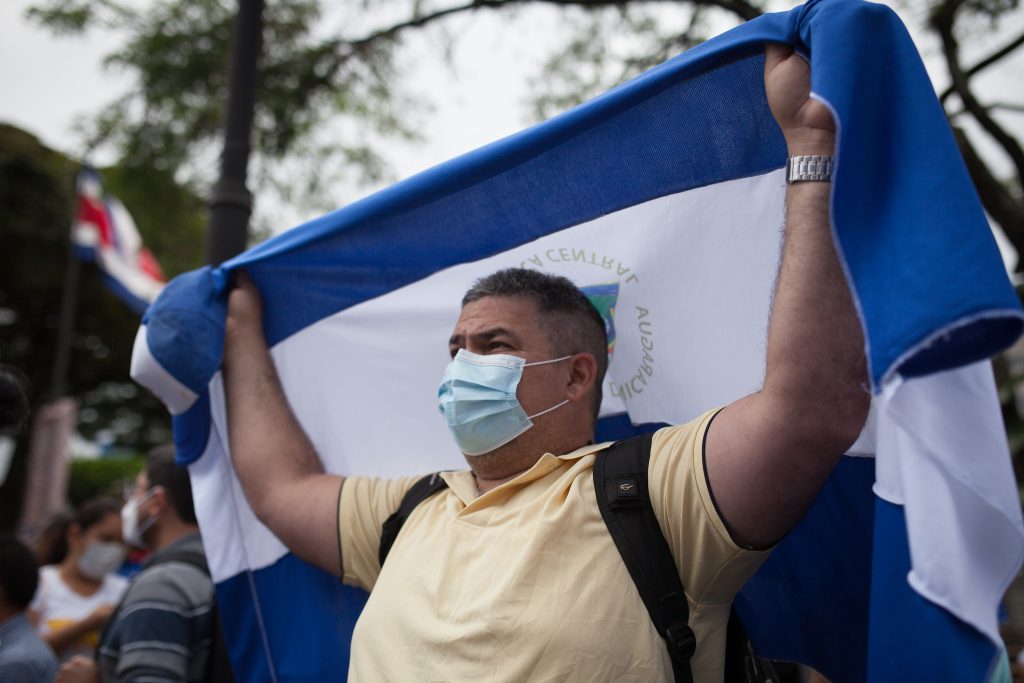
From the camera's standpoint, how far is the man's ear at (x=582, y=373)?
2.36 m

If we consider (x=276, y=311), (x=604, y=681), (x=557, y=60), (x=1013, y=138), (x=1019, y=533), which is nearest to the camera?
(x=1019, y=533)

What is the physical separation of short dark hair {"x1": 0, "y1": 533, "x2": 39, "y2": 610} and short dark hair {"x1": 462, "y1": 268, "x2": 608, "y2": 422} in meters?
2.06

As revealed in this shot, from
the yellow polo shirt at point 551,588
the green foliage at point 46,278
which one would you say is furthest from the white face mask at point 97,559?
the green foliage at point 46,278

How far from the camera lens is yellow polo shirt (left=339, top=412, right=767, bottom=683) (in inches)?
68.4

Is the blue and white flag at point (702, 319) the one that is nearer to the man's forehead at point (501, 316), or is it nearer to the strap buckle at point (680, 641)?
the man's forehead at point (501, 316)

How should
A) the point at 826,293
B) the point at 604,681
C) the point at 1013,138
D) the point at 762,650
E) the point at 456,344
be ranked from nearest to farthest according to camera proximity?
1. the point at 826,293
2. the point at 604,681
3. the point at 762,650
4. the point at 456,344
5. the point at 1013,138

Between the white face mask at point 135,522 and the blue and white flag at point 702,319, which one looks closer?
the blue and white flag at point 702,319

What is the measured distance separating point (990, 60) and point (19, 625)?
19.5ft

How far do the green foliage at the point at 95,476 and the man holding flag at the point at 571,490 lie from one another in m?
30.2

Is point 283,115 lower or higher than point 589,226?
higher

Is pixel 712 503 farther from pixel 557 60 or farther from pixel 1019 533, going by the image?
pixel 557 60

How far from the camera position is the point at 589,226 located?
2.44 meters

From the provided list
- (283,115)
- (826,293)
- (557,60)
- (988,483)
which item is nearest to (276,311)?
(826,293)

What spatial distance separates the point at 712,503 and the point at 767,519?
11 cm
